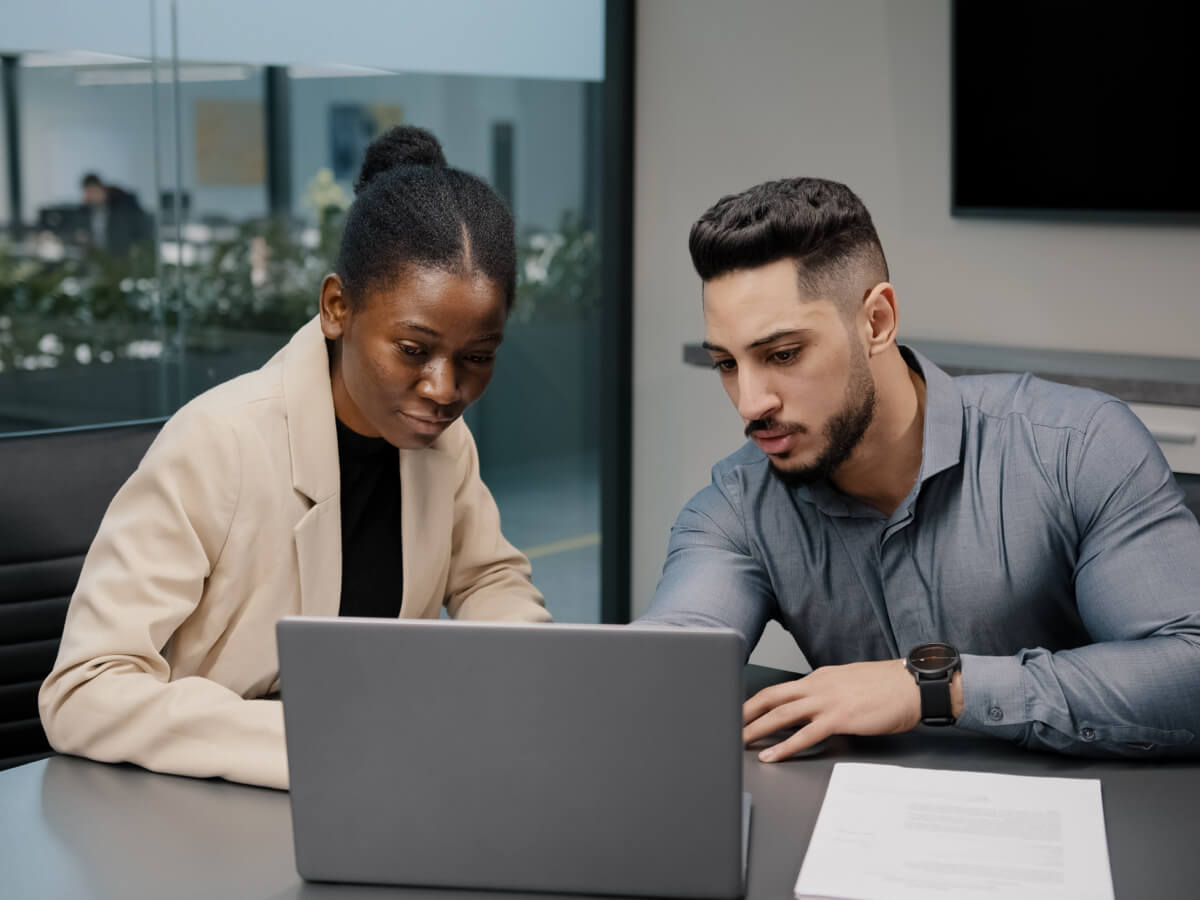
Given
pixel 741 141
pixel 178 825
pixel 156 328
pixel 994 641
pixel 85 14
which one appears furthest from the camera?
pixel 741 141

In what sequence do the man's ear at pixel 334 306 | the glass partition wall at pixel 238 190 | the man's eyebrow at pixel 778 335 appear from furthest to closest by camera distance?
the glass partition wall at pixel 238 190, the man's ear at pixel 334 306, the man's eyebrow at pixel 778 335

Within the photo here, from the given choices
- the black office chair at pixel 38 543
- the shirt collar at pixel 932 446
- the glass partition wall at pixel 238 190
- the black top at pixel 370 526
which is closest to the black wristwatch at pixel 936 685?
the shirt collar at pixel 932 446

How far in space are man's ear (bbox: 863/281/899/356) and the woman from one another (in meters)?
0.42

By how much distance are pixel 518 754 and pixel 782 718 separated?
41 centimetres

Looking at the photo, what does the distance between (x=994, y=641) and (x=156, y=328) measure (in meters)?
1.92

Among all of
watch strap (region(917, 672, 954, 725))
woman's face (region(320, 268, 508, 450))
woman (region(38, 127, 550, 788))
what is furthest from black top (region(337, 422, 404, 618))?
watch strap (region(917, 672, 954, 725))

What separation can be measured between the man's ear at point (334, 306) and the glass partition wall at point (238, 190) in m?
1.24

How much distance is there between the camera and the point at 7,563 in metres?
1.80

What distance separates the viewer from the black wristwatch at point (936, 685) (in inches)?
54.4

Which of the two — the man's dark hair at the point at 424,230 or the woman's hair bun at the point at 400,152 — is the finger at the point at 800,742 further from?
the woman's hair bun at the point at 400,152

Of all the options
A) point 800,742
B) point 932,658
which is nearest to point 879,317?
point 932,658

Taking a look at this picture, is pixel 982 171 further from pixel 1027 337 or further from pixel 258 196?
pixel 258 196

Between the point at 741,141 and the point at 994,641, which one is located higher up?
the point at 741,141

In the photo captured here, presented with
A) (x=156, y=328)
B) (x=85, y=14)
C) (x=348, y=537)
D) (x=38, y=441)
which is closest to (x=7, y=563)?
(x=38, y=441)
